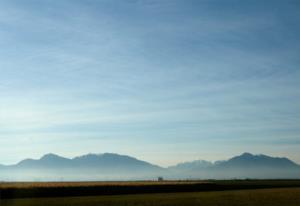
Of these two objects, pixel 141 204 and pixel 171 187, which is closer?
pixel 141 204

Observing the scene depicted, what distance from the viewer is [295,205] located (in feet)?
194

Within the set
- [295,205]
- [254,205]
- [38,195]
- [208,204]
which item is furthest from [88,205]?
[38,195]

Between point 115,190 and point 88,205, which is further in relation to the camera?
point 115,190

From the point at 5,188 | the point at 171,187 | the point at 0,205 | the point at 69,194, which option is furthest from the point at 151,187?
the point at 0,205

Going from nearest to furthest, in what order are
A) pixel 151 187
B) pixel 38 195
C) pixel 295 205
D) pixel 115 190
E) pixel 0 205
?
pixel 295 205 → pixel 0 205 → pixel 38 195 → pixel 115 190 → pixel 151 187

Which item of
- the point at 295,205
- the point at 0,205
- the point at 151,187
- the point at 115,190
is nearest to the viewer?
the point at 295,205

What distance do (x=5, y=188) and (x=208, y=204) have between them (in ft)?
135

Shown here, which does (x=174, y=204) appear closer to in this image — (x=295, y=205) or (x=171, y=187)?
(x=295, y=205)

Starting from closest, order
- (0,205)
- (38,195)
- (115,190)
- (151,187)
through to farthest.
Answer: (0,205)
(38,195)
(115,190)
(151,187)

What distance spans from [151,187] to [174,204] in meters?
57.1

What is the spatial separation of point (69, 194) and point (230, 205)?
41235 mm

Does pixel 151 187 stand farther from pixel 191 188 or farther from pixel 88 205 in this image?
pixel 88 205

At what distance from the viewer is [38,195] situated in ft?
291

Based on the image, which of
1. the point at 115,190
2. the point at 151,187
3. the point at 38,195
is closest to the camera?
the point at 38,195
